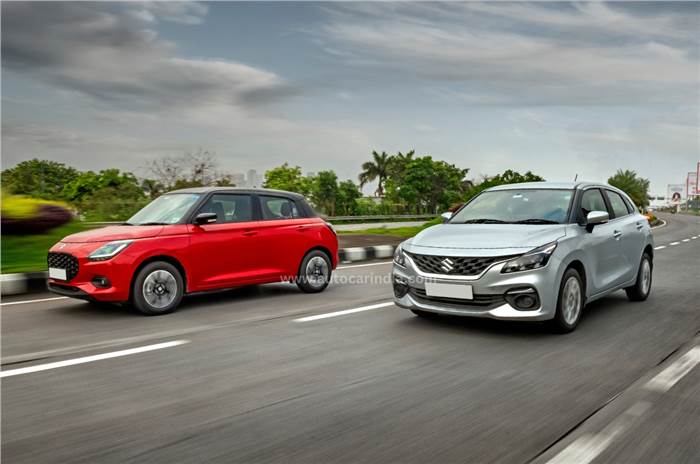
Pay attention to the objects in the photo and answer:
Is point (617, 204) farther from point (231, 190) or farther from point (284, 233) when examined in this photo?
point (231, 190)

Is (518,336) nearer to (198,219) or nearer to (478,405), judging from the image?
(478,405)

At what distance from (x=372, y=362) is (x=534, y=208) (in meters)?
2.84

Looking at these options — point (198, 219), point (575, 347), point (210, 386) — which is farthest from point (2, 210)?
point (575, 347)

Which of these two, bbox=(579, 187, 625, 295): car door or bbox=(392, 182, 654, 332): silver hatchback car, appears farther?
bbox=(579, 187, 625, 295): car door

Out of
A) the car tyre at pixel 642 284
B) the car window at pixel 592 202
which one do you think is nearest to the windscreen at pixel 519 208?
the car window at pixel 592 202

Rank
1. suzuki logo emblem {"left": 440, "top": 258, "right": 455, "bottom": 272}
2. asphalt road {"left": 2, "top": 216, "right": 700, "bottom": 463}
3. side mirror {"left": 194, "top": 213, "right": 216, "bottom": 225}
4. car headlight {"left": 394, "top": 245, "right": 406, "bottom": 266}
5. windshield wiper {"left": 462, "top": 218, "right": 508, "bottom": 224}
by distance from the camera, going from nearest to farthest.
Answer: asphalt road {"left": 2, "top": 216, "right": 700, "bottom": 463} < suzuki logo emblem {"left": 440, "top": 258, "right": 455, "bottom": 272} < car headlight {"left": 394, "top": 245, "right": 406, "bottom": 266} < windshield wiper {"left": 462, "top": 218, "right": 508, "bottom": 224} < side mirror {"left": 194, "top": 213, "right": 216, "bottom": 225}

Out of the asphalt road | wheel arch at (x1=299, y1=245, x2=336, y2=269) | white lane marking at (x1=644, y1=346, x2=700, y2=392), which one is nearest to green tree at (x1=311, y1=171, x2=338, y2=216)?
wheel arch at (x1=299, y1=245, x2=336, y2=269)

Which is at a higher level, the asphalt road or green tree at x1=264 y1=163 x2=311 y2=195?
green tree at x1=264 y1=163 x2=311 y2=195

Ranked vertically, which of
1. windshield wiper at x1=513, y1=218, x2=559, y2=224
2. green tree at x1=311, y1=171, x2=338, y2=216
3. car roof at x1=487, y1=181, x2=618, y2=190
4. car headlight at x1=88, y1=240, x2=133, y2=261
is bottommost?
car headlight at x1=88, y1=240, x2=133, y2=261

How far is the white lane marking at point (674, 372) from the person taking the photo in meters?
4.61

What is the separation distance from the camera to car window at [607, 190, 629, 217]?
26.1 ft

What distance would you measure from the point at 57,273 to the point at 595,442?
20.0ft

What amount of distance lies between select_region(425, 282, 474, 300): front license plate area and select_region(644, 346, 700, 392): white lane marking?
1701 mm

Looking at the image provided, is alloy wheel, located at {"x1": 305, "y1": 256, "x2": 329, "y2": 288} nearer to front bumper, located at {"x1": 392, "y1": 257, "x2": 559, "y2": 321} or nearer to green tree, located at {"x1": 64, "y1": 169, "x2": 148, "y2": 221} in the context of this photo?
front bumper, located at {"x1": 392, "y1": 257, "x2": 559, "y2": 321}
